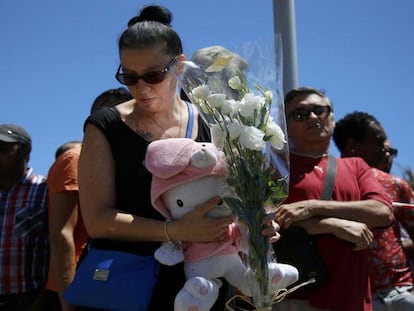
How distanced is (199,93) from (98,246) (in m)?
0.73

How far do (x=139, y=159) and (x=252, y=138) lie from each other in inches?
22.8

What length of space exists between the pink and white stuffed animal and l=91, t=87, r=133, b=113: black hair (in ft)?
5.33

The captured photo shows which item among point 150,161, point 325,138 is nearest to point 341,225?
point 325,138

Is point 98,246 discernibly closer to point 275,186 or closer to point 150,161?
point 150,161

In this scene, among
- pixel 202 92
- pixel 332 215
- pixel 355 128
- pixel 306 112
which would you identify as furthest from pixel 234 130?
pixel 355 128

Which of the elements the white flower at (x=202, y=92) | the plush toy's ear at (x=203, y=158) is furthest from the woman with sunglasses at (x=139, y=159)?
the white flower at (x=202, y=92)

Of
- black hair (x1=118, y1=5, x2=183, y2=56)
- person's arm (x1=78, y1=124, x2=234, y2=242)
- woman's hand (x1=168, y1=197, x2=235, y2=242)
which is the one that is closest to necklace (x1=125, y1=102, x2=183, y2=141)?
person's arm (x1=78, y1=124, x2=234, y2=242)

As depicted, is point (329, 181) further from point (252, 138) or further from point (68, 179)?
point (252, 138)

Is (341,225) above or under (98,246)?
under

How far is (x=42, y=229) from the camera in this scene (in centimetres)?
423

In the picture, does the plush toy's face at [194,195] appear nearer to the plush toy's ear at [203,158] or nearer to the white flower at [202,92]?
the plush toy's ear at [203,158]

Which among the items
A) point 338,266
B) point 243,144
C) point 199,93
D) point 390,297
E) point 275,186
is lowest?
point 390,297

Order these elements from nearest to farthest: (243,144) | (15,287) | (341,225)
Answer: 1. (243,144)
2. (341,225)
3. (15,287)

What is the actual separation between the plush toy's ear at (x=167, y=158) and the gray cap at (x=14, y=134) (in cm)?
246
